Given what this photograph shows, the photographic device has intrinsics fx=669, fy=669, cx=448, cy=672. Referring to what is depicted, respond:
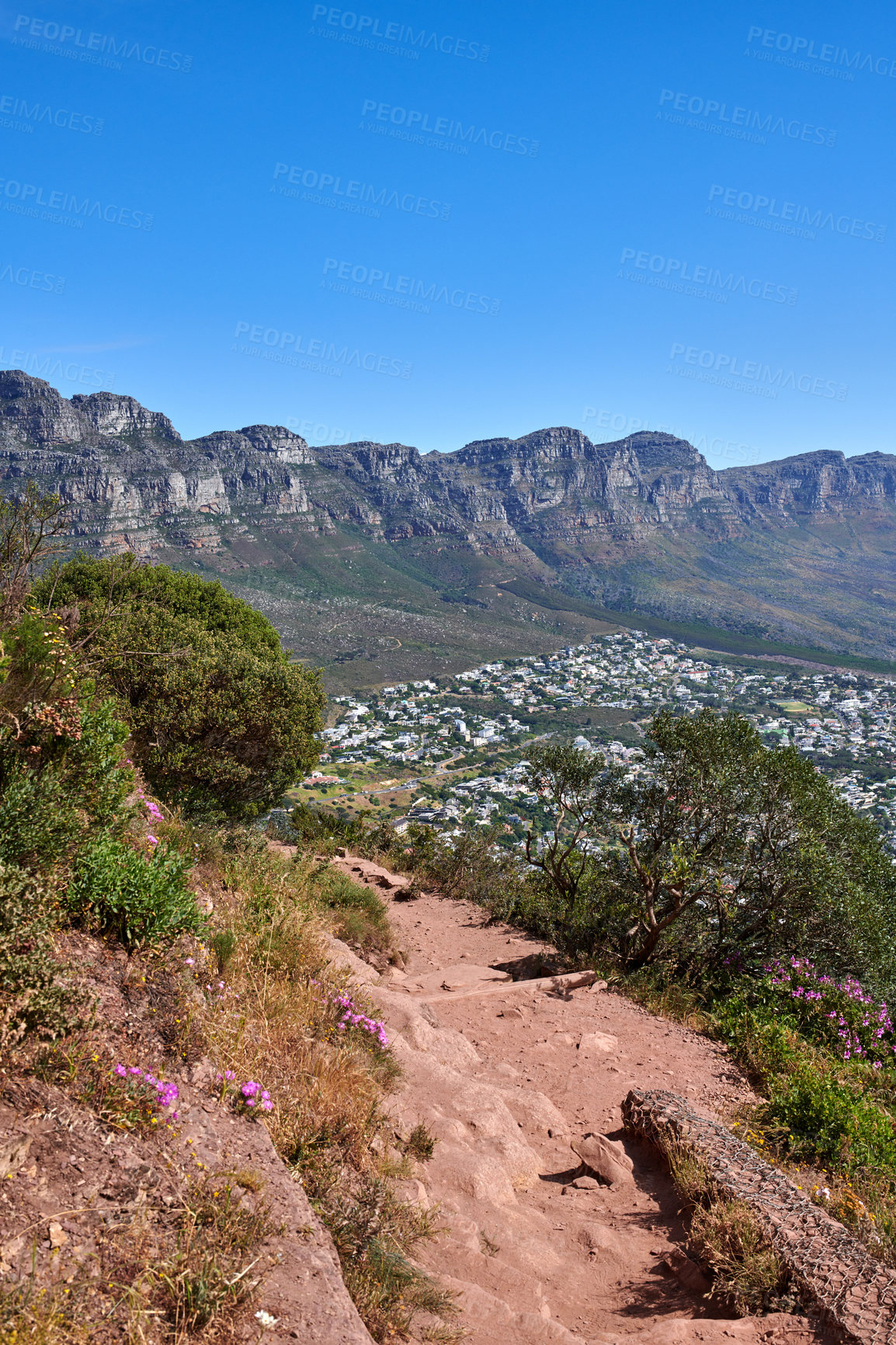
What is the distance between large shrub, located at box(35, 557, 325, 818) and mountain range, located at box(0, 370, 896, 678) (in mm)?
62362

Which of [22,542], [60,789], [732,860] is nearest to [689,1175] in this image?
[60,789]

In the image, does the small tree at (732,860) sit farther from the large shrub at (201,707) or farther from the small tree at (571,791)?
the large shrub at (201,707)

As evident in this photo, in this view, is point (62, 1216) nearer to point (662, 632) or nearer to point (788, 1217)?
point (788, 1217)

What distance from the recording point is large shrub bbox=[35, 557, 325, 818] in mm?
13430

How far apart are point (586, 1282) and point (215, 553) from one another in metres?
109

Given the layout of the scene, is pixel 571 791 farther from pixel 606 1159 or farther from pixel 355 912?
pixel 606 1159

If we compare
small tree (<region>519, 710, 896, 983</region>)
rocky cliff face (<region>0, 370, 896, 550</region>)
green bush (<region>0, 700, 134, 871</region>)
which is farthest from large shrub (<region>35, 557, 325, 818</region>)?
rocky cliff face (<region>0, 370, 896, 550</region>)

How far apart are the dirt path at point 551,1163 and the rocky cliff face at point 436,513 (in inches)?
3266

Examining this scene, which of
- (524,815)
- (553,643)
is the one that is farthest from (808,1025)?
(553,643)

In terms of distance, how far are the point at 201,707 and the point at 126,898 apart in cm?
1003

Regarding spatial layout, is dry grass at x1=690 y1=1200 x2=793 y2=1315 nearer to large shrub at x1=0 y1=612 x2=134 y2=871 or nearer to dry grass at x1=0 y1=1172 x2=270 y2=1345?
dry grass at x1=0 y1=1172 x2=270 y2=1345

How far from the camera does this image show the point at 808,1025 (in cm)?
874

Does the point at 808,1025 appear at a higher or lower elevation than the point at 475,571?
lower

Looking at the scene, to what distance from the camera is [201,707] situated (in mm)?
13742
